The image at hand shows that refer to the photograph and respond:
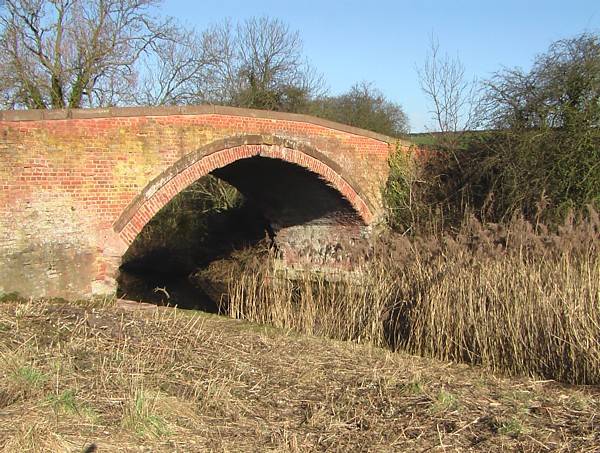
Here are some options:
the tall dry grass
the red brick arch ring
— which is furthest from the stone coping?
the tall dry grass

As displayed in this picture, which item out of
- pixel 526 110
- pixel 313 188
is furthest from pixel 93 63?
pixel 526 110

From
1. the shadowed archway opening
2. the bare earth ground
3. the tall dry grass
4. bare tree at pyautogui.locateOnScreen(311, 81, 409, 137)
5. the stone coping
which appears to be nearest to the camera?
the bare earth ground

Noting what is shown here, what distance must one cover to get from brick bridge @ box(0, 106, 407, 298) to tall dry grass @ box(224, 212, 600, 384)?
238 centimetres

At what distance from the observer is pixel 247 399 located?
366cm

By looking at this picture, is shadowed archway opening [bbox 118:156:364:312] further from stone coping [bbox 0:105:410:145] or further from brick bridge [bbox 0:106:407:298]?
stone coping [bbox 0:105:410:145]

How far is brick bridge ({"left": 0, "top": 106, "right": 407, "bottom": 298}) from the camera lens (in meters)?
7.96

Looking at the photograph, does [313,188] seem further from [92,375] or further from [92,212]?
[92,375]

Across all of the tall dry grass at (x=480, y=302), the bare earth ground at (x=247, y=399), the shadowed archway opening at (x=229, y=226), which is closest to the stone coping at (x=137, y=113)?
the shadowed archway opening at (x=229, y=226)

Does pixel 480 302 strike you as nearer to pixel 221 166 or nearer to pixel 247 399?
pixel 247 399

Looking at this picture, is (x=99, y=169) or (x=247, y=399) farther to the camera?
(x=99, y=169)

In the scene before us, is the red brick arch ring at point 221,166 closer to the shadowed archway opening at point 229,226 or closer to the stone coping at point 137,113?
the shadowed archway opening at point 229,226

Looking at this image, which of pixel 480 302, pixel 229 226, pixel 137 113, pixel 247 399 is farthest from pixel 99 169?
pixel 229 226

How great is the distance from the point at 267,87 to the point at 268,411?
18261 mm

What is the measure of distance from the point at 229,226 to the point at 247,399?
13752mm
